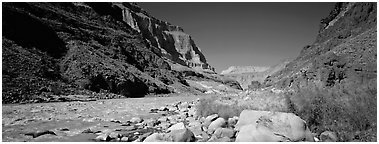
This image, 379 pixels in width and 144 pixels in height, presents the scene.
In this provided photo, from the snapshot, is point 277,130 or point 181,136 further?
point 181,136

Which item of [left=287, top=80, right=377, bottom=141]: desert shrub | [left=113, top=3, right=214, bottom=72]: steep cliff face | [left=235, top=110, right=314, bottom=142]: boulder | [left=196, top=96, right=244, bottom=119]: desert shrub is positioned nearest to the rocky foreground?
[left=235, top=110, right=314, bottom=142]: boulder

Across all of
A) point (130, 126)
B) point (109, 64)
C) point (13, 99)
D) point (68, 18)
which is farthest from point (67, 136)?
point (68, 18)

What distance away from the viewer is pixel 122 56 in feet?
167

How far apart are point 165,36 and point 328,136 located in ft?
520

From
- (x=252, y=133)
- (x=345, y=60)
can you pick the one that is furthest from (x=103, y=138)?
(x=345, y=60)

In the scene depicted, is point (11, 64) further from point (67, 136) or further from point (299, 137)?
point (299, 137)

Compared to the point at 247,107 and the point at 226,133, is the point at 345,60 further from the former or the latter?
the point at 226,133

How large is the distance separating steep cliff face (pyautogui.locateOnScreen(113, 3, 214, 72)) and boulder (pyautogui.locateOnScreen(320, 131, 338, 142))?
122m

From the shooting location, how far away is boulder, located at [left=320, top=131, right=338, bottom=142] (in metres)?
6.71

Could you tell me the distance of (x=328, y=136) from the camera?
6.80m

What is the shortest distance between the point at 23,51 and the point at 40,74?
5911mm

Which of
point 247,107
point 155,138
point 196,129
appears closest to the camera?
point 155,138

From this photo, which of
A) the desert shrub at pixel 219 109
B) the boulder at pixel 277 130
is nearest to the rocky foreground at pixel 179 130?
the boulder at pixel 277 130

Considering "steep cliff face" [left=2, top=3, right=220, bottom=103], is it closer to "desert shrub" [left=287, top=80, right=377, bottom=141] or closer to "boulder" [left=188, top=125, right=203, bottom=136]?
"boulder" [left=188, top=125, right=203, bottom=136]
